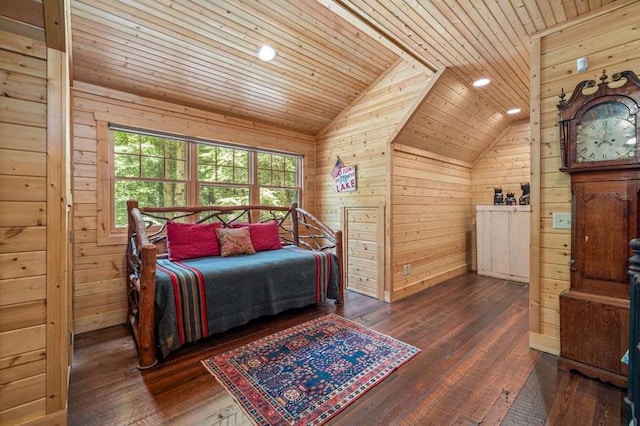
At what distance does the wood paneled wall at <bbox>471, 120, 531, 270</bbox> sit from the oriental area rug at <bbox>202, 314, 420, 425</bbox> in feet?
12.0

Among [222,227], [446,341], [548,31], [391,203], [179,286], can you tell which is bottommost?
[446,341]

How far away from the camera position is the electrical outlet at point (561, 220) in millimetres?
2199

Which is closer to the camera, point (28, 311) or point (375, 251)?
point (28, 311)

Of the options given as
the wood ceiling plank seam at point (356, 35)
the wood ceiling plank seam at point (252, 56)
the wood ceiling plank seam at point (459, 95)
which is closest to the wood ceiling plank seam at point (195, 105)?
the wood ceiling plank seam at point (252, 56)

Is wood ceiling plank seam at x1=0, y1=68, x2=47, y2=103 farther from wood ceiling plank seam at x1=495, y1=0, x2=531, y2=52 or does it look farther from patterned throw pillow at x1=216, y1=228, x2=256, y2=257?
wood ceiling plank seam at x1=495, y1=0, x2=531, y2=52

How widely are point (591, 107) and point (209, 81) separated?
3.45m

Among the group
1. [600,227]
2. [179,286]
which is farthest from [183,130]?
[600,227]

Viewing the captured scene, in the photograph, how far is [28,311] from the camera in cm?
142

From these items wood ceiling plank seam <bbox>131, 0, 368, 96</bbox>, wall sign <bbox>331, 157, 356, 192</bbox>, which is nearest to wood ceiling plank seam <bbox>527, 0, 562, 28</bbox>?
wood ceiling plank seam <bbox>131, 0, 368, 96</bbox>

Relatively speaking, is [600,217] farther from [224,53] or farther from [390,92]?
[224,53]

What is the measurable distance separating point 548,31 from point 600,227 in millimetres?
1611

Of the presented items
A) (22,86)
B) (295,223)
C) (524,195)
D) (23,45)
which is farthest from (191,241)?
(524,195)

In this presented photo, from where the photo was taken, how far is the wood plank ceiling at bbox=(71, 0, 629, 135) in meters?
2.23

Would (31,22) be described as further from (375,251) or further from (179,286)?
(375,251)
